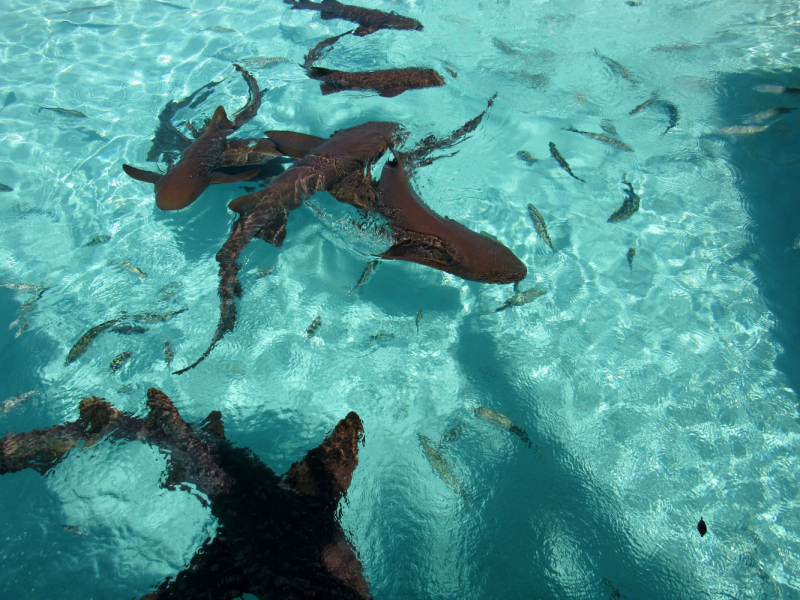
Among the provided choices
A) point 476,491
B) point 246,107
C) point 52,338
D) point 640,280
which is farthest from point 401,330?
point 246,107

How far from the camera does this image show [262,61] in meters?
7.76

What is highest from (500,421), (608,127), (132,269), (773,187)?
(608,127)

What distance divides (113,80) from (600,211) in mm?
9807

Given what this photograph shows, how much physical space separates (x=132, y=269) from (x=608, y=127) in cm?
811

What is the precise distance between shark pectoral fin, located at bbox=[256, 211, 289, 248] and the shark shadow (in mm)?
12

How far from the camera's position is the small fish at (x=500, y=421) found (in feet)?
13.3

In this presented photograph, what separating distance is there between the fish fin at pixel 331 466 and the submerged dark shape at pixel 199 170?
373 centimetres

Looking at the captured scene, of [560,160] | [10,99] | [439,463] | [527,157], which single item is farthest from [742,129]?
[10,99]

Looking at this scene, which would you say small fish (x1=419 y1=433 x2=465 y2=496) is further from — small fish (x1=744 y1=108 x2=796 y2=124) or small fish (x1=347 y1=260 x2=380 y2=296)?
small fish (x1=744 y1=108 x2=796 y2=124)

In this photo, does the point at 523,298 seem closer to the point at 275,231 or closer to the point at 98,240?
the point at 275,231

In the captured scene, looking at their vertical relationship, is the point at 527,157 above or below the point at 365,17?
below

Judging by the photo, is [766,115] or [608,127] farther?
[766,115]

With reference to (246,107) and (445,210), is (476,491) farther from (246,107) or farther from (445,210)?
(246,107)

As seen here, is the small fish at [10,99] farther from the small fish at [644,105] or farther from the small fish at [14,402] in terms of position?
the small fish at [644,105]
